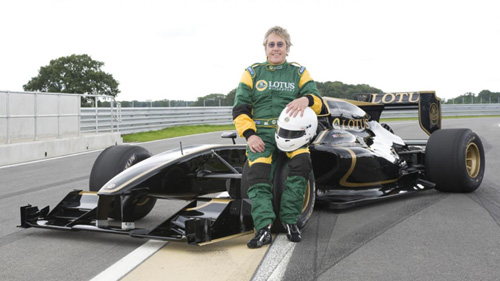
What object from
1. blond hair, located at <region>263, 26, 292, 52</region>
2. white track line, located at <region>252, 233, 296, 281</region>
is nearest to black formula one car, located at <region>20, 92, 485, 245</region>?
white track line, located at <region>252, 233, 296, 281</region>

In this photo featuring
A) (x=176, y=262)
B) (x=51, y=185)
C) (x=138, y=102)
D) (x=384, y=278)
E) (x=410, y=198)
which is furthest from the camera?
(x=138, y=102)

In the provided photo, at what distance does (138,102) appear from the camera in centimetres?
3116

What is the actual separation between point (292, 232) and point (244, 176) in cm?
60

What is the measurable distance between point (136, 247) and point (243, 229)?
0.83 meters

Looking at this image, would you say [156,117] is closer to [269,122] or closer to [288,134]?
[269,122]

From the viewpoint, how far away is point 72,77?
62875 millimetres

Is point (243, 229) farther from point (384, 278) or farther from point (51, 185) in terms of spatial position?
point (51, 185)

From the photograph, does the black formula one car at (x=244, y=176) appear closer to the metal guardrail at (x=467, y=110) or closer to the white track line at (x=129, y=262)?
the white track line at (x=129, y=262)

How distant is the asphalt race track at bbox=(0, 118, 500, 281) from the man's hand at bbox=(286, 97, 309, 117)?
1.02 m

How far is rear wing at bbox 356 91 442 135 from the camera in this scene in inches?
310

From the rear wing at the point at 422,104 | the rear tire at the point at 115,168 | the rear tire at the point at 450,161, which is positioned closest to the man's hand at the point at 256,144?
the rear tire at the point at 115,168

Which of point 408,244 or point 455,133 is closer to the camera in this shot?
point 408,244

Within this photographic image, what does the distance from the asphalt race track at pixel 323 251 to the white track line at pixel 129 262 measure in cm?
4

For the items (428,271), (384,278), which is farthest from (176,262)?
(428,271)
